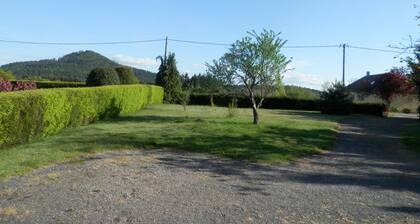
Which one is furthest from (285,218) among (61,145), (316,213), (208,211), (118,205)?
(61,145)

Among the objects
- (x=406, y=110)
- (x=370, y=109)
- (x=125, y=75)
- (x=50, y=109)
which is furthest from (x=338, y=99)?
(x=50, y=109)

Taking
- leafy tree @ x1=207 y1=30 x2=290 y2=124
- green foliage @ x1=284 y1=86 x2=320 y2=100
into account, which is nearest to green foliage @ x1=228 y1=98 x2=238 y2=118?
leafy tree @ x1=207 y1=30 x2=290 y2=124

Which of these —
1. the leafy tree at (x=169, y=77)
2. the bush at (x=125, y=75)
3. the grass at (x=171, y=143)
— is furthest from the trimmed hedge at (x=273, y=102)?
the grass at (x=171, y=143)

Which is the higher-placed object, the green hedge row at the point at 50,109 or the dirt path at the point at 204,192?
the green hedge row at the point at 50,109

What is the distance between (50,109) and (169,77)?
29.1 meters

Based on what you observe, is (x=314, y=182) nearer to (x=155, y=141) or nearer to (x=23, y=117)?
(x=155, y=141)

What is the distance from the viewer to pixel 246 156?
11.1 meters

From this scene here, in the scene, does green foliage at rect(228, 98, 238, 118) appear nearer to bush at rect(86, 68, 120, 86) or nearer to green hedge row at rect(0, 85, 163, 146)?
green hedge row at rect(0, 85, 163, 146)

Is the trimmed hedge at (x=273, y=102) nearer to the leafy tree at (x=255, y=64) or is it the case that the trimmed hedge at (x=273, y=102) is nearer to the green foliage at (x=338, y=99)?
the green foliage at (x=338, y=99)

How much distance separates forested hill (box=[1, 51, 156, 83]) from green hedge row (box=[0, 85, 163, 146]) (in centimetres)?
6019

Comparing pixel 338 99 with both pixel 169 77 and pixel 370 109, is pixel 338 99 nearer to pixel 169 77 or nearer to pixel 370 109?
pixel 370 109

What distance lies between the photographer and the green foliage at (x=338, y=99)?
3484 centimetres

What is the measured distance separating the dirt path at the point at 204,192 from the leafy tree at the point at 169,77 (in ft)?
101

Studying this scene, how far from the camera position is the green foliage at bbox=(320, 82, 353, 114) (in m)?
34.8
